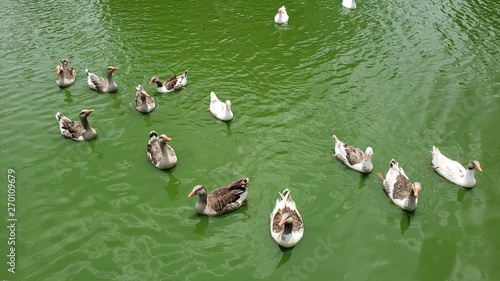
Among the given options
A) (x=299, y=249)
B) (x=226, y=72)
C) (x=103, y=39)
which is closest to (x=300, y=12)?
(x=226, y=72)

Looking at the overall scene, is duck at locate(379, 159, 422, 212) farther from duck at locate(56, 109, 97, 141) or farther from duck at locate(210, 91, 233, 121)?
duck at locate(56, 109, 97, 141)

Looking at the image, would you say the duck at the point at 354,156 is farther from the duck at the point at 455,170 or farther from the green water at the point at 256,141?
the duck at the point at 455,170

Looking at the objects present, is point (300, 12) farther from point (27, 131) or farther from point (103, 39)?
point (27, 131)

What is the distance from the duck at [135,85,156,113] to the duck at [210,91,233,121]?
2109 millimetres

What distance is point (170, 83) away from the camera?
47.9ft

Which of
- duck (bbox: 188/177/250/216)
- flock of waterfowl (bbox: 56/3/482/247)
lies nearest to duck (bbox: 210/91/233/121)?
flock of waterfowl (bbox: 56/3/482/247)

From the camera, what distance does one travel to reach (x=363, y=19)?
20406 millimetres

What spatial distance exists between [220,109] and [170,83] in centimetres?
256

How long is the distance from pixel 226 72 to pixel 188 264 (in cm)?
943

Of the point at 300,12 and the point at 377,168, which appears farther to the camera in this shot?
the point at 300,12

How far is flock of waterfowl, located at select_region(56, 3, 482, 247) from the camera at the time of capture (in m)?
9.35

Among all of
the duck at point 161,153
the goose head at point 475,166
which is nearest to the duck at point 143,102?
the duck at point 161,153

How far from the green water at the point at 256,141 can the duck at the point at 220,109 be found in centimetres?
38

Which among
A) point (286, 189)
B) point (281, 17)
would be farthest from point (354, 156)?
point (281, 17)
